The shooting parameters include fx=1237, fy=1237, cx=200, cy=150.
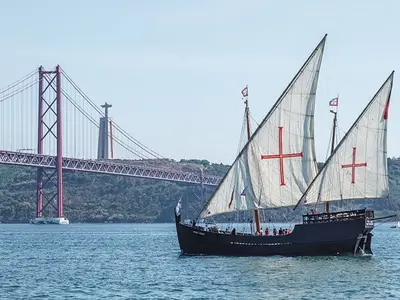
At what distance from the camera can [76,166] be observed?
552ft

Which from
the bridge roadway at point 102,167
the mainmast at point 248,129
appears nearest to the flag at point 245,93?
the mainmast at point 248,129

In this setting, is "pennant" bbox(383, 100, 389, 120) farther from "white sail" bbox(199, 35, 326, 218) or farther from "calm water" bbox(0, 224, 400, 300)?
"calm water" bbox(0, 224, 400, 300)

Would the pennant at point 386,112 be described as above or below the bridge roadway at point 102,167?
above

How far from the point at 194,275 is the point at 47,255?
22883mm

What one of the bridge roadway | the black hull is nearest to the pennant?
the black hull

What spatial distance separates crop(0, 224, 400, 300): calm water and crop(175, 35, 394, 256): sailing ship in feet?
4.88

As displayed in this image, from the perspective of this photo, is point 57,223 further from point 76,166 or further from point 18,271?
point 18,271

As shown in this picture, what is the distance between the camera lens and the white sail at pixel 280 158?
240ft

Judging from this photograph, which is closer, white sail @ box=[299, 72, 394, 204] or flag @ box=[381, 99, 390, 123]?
white sail @ box=[299, 72, 394, 204]

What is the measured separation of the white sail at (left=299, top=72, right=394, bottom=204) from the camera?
72.8 m

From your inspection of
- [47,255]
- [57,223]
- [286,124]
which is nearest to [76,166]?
[57,223]

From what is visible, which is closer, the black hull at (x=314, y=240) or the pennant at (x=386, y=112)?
the black hull at (x=314, y=240)

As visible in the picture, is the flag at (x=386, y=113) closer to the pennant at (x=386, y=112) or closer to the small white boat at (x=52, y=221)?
the pennant at (x=386, y=112)

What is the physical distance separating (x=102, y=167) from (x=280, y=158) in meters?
101
